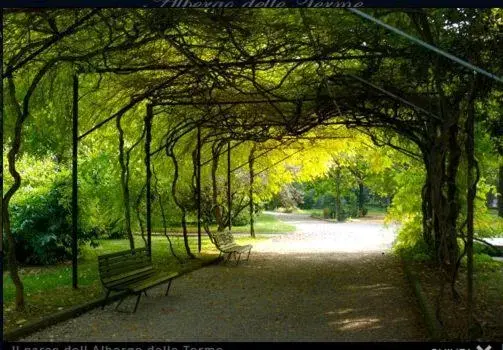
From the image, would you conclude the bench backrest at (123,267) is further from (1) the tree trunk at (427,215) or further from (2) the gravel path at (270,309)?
(1) the tree trunk at (427,215)

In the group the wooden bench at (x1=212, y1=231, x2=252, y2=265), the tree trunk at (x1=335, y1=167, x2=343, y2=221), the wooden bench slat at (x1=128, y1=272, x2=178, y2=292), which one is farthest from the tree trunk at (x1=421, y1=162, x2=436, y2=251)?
the tree trunk at (x1=335, y1=167, x2=343, y2=221)

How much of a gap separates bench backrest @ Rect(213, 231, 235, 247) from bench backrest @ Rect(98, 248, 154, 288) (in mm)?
4340

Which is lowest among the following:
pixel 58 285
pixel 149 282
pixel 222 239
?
pixel 58 285

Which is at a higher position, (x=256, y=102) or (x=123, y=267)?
(x=256, y=102)

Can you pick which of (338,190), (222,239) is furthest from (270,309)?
(338,190)

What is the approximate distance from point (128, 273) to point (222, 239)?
6.02 meters

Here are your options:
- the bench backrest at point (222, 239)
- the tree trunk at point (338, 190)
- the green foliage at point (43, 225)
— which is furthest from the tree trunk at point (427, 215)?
the tree trunk at point (338, 190)

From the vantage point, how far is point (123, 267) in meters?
8.52

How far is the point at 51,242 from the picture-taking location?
527 inches

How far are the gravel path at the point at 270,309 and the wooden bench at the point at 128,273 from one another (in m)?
0.32

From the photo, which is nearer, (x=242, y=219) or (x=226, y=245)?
(x=226, y=245)

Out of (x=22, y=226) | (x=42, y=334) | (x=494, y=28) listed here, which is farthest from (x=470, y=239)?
(x=22, y=226)

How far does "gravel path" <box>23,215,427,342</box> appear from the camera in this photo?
6570 millimetres

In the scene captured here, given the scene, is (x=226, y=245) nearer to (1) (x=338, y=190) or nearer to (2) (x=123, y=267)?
(2) (x=123, y=267)
